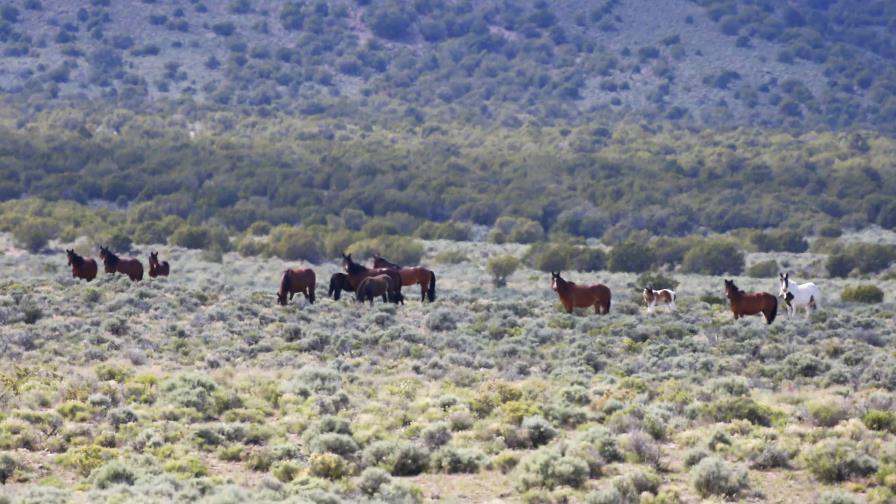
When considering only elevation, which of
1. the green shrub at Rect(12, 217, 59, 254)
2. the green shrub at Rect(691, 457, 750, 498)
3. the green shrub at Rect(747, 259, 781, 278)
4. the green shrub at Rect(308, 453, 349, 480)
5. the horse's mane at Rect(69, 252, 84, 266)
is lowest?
the green shrub at Rect(691, 457, 750, 498)

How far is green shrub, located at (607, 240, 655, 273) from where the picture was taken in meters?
48.8

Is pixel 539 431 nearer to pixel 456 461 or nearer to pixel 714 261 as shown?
pixel 456 461

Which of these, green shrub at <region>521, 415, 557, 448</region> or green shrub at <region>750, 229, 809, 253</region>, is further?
green shrub at <region>750, 229, 809, 253</region>

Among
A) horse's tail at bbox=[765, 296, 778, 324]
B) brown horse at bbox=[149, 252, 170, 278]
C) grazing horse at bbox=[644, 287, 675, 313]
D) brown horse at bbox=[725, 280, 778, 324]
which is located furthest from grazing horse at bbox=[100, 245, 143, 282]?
horse's tail at bbox=[765, 296, 778, 324]

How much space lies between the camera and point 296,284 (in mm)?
29266

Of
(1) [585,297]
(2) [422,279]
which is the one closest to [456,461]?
(1) [585,297]

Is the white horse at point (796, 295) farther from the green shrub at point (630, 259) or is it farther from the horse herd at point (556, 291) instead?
the green shrub at point (630, 259)

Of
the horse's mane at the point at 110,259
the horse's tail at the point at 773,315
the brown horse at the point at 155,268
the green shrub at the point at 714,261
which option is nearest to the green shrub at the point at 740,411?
the horse's tail at the point at 773,315

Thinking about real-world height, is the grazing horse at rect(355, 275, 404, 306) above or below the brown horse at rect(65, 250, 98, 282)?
below

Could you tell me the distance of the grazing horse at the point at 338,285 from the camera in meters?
29.8

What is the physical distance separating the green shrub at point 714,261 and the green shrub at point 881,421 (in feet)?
106

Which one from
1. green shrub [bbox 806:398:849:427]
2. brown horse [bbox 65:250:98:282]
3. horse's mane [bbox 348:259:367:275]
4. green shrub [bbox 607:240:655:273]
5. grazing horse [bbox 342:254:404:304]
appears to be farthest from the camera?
green shrub [bbox 607:240:655:273]

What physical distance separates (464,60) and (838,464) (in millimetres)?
109756

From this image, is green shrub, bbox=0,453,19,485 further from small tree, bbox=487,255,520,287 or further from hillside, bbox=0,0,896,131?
hillside, bbox=0,0,896,131
